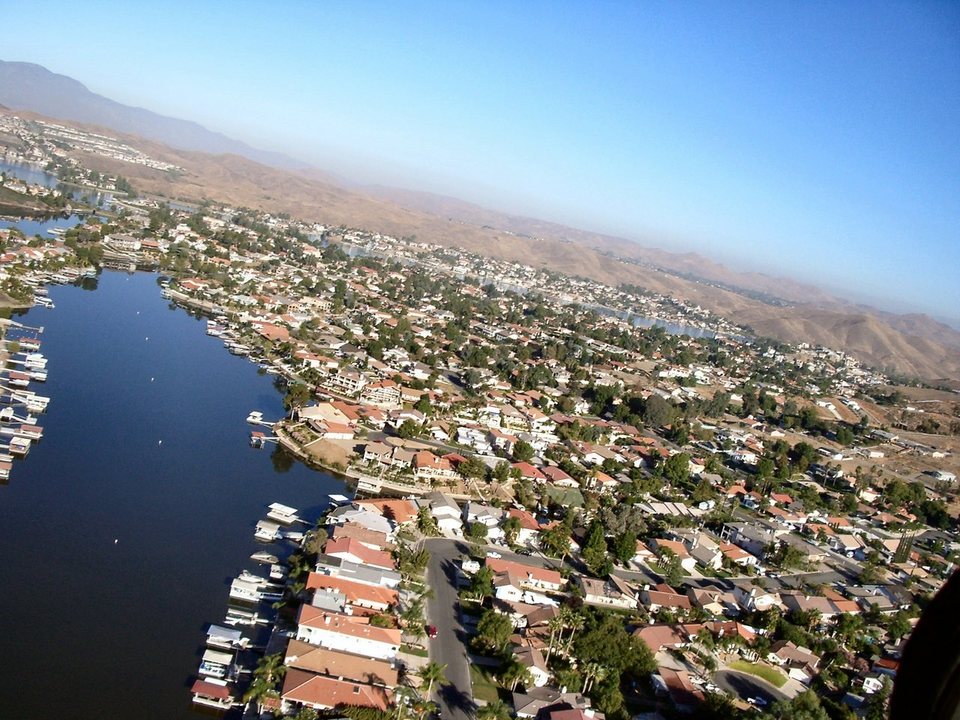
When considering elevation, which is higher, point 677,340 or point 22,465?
point 677,340

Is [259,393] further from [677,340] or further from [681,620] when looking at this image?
[677,340]

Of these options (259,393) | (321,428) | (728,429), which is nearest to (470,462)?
(321,428)

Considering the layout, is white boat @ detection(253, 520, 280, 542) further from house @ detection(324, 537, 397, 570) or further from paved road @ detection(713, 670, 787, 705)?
Result: paved road @ detection(713, 670, 787, 705)

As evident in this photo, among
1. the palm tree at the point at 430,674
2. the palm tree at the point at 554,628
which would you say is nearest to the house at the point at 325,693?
the palm tree at the point at 430,674

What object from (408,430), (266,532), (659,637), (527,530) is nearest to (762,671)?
(659,637)

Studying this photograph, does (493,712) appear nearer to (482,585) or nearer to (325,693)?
(325,693)

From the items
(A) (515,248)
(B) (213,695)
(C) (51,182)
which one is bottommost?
(B) (213,695)

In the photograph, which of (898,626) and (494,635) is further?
(898,626)
